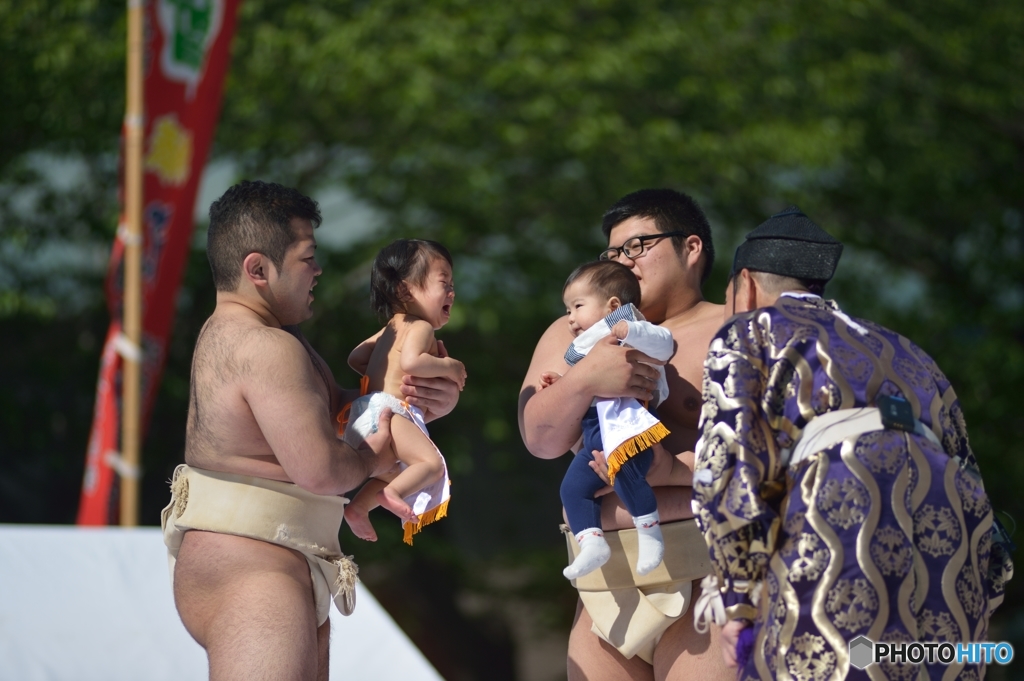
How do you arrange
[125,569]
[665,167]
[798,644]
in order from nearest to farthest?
[798,644] → [125,569] → [665,167]

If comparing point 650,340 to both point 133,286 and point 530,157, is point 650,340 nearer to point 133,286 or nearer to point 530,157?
point 133,286

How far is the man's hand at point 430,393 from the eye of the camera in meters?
2.70

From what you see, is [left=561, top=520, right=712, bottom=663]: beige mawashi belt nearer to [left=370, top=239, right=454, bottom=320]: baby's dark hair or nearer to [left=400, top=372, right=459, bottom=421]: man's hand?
[left=400, top=372, right=459, bottom=421]: man's hand

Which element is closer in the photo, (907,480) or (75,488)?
(907,480)

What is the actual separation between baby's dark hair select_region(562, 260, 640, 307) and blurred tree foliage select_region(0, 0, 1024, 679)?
532cm

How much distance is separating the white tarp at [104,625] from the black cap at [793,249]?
172 cm

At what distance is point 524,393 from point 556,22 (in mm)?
6535

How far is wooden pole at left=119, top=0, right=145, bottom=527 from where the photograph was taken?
5.41m

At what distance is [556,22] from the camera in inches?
348

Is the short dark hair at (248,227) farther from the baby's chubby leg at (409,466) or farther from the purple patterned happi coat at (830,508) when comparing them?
the purple patterned happi coat at (830,508)

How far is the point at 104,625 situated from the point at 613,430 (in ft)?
6.19

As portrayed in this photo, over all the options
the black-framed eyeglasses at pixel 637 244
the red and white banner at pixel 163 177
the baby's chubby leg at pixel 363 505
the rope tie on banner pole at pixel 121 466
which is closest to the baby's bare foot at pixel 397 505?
the baby's chubby leg at pixel 363 505

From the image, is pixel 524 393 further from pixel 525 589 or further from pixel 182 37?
pixel 525 589

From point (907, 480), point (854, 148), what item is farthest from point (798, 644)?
point (854, 148)
